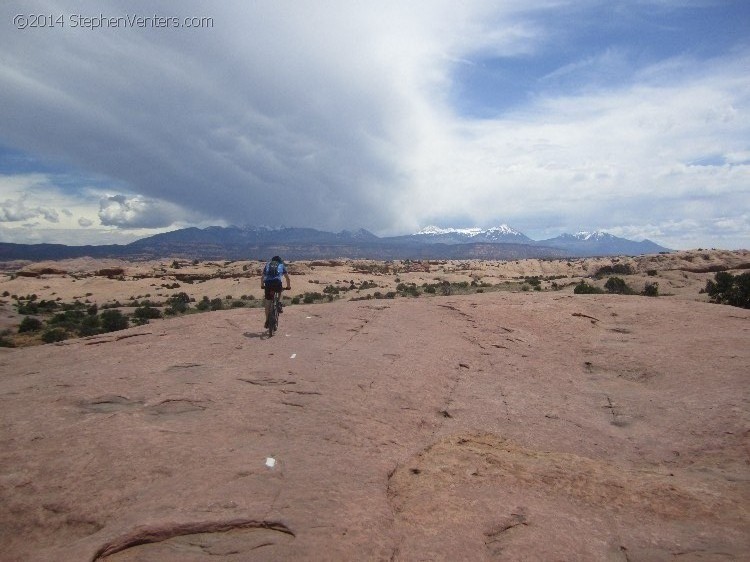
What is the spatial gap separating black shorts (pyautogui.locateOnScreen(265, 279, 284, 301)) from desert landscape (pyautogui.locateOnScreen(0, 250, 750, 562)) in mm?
1069

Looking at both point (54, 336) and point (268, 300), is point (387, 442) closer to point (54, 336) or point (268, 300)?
point (268, 300)

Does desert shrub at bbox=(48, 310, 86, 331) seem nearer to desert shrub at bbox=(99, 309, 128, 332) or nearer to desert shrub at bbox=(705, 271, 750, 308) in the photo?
desert shrub at bbox=(99, 309, 128, 332)

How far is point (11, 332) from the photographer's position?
25.0 meters

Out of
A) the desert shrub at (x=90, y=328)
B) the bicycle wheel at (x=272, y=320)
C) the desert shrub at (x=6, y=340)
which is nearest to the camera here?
the bicycle wheel at (x=272, y=320)

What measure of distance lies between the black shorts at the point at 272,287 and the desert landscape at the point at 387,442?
1069mm

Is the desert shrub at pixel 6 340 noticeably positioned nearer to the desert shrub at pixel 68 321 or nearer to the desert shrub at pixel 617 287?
the desert shrub at pixel 68 321

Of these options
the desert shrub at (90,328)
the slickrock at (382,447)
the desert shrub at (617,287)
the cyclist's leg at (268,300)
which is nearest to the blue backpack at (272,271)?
the cyclist's leg at (268,300)

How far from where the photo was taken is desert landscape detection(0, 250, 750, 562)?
4359mm

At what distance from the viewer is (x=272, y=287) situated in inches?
518

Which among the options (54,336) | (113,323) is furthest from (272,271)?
(113,323)

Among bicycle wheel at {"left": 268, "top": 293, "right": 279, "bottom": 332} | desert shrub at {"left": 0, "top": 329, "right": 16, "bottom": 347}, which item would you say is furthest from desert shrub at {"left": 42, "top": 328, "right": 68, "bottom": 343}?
bicycle wheel at {"left": 268, "top": 293, "right": 279, "bottom": 332}

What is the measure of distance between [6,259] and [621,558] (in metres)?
240

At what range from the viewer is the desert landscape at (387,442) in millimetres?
4359

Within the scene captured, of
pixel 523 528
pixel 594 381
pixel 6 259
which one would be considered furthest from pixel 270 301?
pixel 6 259
